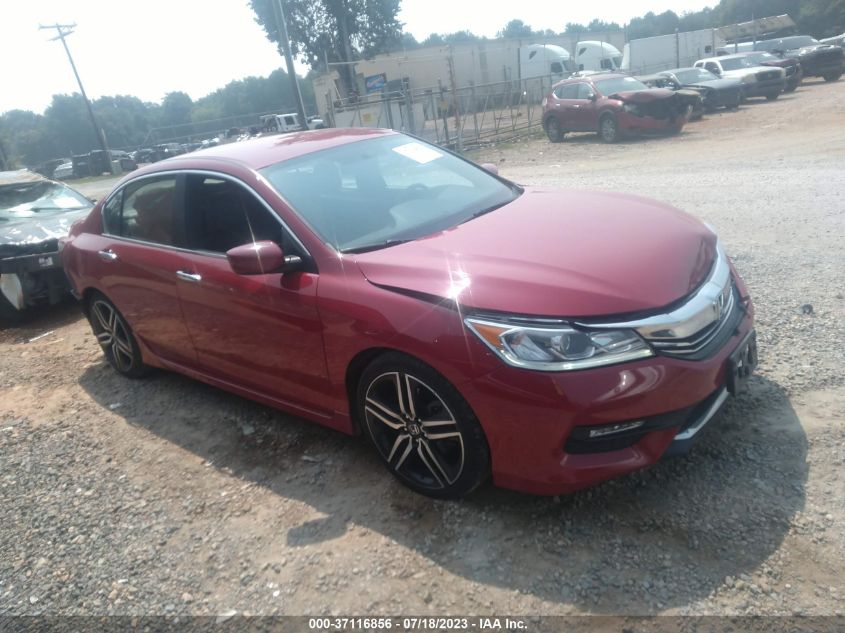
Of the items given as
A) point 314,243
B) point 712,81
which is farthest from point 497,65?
point 314,243

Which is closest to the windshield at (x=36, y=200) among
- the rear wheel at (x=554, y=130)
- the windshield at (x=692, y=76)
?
the rear wheel at (x=554, y=130)

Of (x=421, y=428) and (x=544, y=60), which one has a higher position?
(x=421, y=428)

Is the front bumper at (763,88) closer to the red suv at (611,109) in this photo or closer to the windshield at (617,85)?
the red suv at (611,109)

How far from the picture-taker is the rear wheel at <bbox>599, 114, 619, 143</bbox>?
1859 cm

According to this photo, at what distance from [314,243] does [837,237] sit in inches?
196

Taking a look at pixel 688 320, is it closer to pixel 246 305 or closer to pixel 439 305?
pixel 439 305

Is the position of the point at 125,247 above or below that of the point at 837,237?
above

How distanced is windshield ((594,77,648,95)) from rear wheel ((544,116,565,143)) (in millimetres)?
1599

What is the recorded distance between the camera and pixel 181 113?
266 feet

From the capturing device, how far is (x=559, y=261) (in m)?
2.98

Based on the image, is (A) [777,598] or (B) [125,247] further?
(B) [125,247]

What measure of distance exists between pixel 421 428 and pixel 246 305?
129 centimetres

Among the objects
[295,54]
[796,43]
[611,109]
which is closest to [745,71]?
[611,109]

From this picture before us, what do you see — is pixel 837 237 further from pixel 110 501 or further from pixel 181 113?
pixel 181 113
